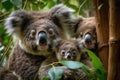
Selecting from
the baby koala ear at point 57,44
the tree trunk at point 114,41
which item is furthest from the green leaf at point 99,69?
the baby koala ear at point 57,44

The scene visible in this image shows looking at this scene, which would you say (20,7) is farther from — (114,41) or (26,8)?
(114,41)

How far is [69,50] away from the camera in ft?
7.41

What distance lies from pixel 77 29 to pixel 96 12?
909mm

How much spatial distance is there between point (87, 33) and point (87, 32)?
0.06 ft

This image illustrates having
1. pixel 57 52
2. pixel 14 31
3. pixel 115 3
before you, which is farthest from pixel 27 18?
pixel 115 3

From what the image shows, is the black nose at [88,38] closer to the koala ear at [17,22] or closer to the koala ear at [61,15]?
the koala ear at [61,15]

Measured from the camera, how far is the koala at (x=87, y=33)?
221 cm

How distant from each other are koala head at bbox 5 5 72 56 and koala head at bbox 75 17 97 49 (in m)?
0.17

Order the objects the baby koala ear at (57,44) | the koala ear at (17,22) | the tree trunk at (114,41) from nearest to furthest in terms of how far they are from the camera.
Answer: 1. the tree trunk at (114,41)
2. the baby koala ear at (57,44)
3. the koala ear at (17,22)

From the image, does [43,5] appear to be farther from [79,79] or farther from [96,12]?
[96,12]

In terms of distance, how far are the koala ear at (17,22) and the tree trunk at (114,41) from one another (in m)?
1.33

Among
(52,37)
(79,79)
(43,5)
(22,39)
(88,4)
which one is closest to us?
(79,79)

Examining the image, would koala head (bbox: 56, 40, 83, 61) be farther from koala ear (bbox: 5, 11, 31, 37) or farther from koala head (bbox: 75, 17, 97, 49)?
koala ear (bbox: 5, 11, 31, 37)

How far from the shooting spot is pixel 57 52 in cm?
238
